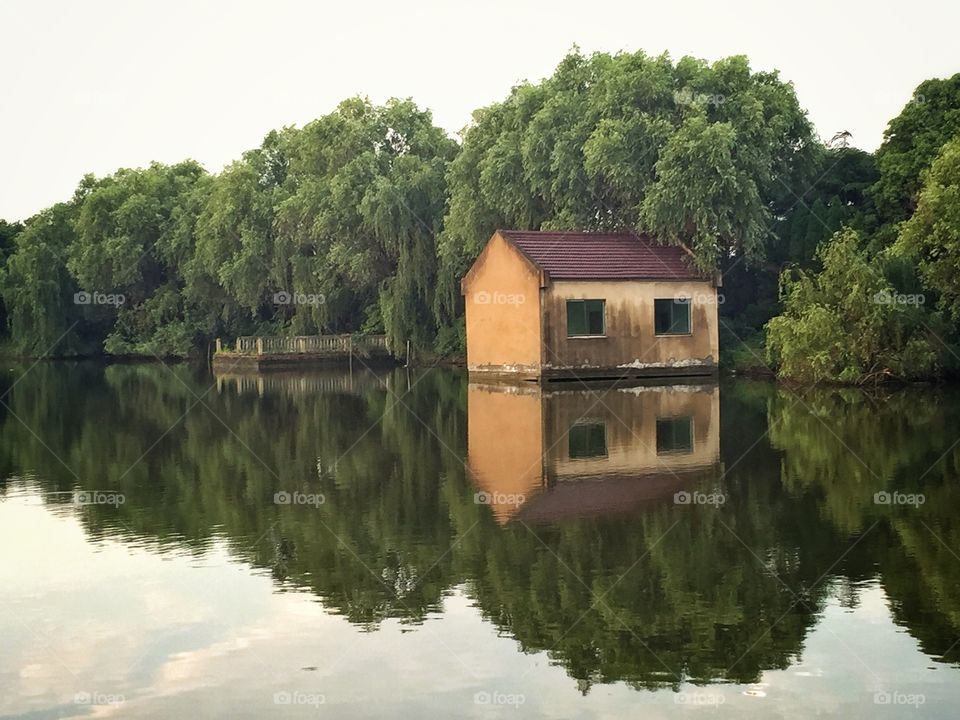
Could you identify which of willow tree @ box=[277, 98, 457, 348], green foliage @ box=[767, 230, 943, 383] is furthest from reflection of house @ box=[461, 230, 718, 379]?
willow tree @ box=[277, 98, 457, 348]

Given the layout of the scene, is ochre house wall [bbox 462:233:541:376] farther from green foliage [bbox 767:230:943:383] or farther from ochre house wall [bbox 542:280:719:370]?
green foliage [bbox 767:230:943:383]

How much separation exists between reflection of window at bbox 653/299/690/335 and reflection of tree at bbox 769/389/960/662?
35.8 ft

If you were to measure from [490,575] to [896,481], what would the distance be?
778 cm

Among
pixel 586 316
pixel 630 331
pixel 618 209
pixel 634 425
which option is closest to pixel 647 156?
pixel 618 209

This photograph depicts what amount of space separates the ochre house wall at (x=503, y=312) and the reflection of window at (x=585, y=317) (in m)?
1.25

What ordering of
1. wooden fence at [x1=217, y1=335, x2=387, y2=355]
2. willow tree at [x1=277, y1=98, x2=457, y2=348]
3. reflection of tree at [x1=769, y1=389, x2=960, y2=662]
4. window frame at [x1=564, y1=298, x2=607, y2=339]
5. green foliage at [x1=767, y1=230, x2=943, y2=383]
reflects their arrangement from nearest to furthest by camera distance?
reflection of tree at [x1=769, y1=389, x2=960, y2=662] < green foliage at [x1=767, y1=230, x2=943, y2=383] < window frame at [x1=564, y1=298, x2=607, y2=339] < willow tree at [x1=277, y1=98, x2=457, y2=348] < wooden fence at [x1=217, y1=335, x2=387, y2=355]

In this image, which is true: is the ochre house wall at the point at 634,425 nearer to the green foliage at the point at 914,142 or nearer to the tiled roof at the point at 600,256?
the tiled roof at the point at 600,256

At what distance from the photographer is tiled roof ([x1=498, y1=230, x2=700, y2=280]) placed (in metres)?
41.2

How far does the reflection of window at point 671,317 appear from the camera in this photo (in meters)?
42.9

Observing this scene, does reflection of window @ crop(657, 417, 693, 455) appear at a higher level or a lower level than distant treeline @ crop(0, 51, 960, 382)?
lower

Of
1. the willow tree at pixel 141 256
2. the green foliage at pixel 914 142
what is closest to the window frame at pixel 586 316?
the green foliage at pixel 914 142

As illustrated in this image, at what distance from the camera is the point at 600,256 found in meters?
42.5

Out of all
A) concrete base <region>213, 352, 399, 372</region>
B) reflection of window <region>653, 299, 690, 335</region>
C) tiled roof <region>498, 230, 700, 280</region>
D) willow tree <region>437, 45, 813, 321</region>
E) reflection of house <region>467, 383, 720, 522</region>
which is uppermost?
willow tree <region>437, 45, 813, 321</region>

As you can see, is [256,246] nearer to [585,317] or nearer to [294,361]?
[294,361]
